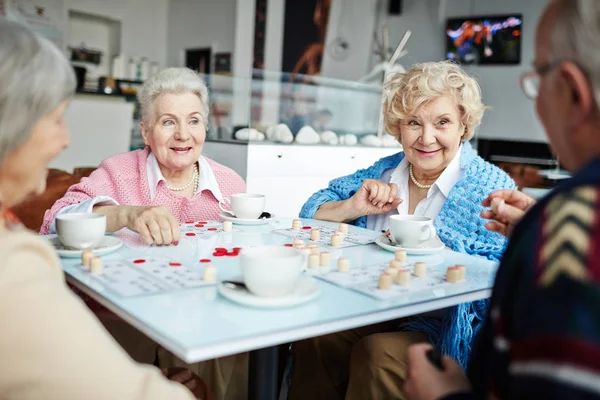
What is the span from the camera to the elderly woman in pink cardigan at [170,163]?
1985mm

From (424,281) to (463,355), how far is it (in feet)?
1.04

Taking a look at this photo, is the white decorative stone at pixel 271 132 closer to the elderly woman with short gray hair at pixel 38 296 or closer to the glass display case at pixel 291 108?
the glass display case at pixel 291 108

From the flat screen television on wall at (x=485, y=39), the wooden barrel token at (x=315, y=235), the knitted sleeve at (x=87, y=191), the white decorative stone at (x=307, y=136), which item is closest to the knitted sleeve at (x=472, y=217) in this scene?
the wooden barrel token at (x=315, y=235)

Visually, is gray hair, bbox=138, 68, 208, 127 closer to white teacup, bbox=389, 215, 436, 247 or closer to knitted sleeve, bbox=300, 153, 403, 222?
knitted sleeve, bbox=300, 153, 403, 222

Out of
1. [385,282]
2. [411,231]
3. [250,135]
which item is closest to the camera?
[385,282]

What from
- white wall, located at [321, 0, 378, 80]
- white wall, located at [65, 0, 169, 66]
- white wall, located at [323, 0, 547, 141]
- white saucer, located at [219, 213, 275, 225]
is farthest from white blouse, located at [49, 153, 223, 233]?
white wall, located at [65, 0, 169, 66]

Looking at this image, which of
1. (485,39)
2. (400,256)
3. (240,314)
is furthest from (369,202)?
(485,39)

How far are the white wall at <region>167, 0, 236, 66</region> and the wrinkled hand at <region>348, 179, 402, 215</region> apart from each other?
5615mm

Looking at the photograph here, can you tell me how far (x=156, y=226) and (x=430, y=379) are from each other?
857 millimetres

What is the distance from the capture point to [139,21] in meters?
8.18

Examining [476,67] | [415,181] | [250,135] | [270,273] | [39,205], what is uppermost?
[476,67]

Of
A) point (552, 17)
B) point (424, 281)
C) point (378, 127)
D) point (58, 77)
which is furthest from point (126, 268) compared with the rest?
point (378, 127)

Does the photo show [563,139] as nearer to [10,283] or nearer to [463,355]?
[10,283]

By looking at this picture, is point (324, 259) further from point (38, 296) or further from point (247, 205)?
point (38, 296)
